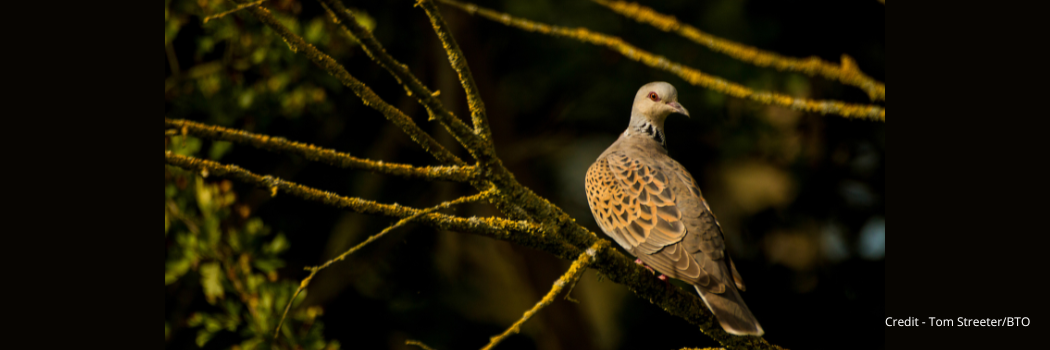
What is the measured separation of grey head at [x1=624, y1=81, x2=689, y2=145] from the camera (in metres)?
1.79

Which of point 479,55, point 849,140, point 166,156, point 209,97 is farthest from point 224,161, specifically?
point 849,140

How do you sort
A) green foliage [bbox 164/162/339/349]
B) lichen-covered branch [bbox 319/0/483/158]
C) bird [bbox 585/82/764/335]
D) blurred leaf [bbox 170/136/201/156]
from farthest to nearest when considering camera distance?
blurred leaf [bbox 170/136/201/156] → green foliage [bbox 164/162/339/349] → bird [bbox 585/82/764/335] → lichen-covered branch [bbox 319/0/483/158]

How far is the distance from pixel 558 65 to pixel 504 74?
383 mm

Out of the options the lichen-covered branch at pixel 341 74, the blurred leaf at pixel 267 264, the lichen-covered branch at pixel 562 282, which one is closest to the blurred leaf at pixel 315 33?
the blurred leaf at pixel 267 264

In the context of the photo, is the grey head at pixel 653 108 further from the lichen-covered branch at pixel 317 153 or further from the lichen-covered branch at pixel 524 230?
the lichen-covered branch at pixel 317 153

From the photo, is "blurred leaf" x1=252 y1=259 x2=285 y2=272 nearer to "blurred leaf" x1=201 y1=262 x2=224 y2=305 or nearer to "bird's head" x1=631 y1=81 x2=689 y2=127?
"blurred leaf" x1=201 y1=262 x2=224 y2=305

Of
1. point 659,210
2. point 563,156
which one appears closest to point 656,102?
point 659,210

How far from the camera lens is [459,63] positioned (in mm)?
1039

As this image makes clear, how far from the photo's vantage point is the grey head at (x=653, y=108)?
1788 millimetres

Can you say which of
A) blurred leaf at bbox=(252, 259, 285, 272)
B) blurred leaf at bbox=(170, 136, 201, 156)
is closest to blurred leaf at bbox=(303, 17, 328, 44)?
blurred leaf at bbox=(170, 136, 201, 156)

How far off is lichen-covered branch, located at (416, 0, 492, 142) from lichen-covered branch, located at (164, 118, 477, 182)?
72 mm

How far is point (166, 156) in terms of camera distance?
1142mm

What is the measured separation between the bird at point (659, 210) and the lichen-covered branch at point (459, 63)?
0.63m

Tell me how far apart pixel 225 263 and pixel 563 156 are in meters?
2.08
